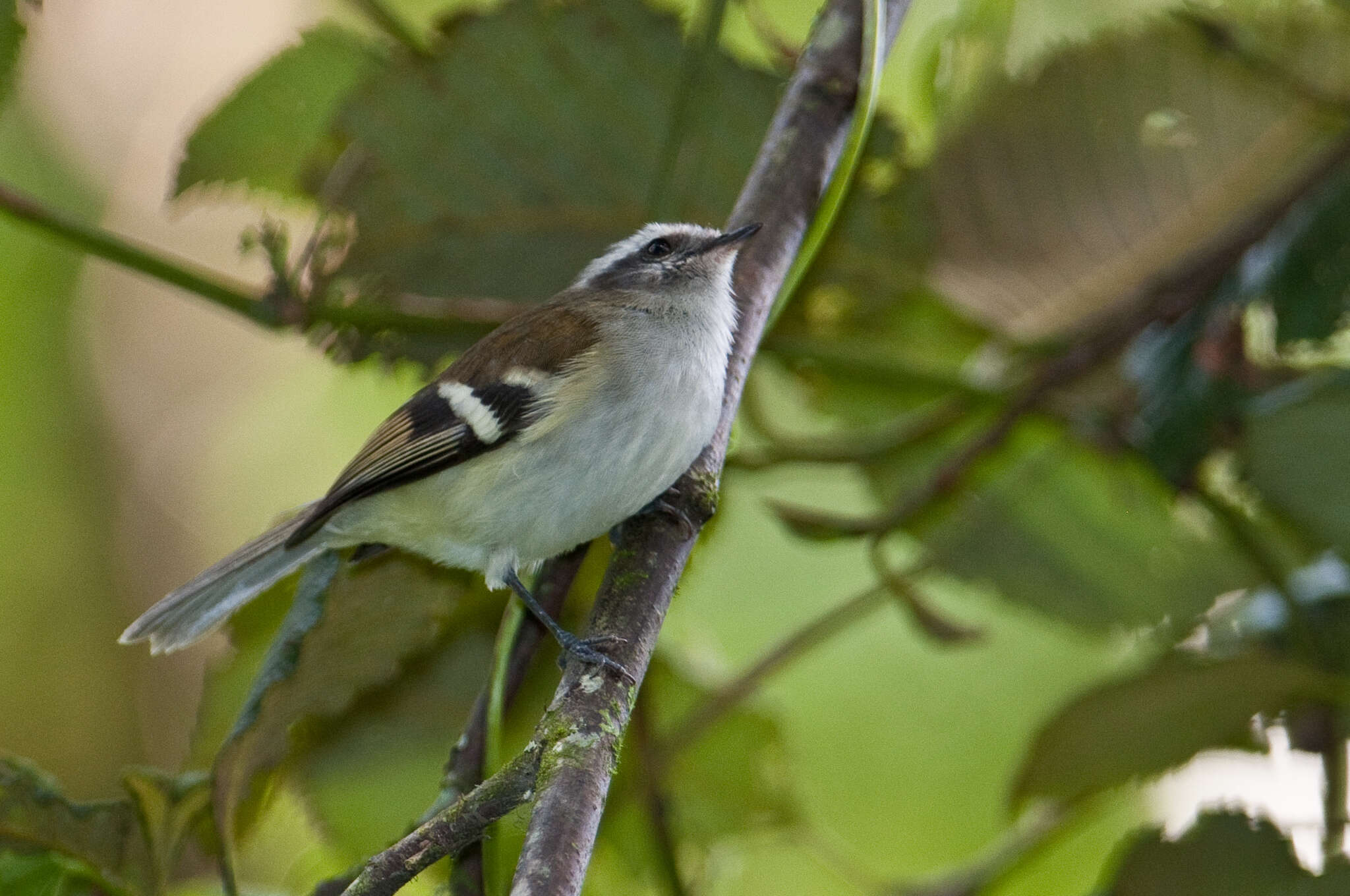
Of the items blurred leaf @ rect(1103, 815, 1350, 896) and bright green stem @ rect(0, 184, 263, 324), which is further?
bright green stem @ rect(0, 184, 263, 324)

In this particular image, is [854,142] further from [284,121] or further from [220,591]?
[220,591]

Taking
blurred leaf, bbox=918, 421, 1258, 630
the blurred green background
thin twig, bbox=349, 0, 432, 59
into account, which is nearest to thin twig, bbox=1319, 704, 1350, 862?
the blurred green background

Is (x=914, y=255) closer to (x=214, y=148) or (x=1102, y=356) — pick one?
(x=1102, y=356)

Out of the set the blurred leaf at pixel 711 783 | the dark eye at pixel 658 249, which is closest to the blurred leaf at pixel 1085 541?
the blurred leaf at pixel 711 783

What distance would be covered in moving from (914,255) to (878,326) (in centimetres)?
29

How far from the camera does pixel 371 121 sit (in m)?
2.73

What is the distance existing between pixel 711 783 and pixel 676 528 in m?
1.08

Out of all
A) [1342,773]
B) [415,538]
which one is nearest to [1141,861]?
[1342,773]

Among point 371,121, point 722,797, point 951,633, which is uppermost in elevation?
point 371,121

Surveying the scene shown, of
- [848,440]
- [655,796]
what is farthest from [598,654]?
[848,440]

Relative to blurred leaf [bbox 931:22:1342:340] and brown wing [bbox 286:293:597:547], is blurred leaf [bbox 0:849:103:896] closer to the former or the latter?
brown wing [bbox 286:293:597:547]

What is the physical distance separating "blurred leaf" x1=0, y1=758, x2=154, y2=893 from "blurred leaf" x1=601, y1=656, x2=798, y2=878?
3.71 feet

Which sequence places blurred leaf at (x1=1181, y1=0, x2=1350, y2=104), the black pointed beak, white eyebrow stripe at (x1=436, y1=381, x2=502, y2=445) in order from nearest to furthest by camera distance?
the black pointed beak
white eyebrow stripe at (x1=436, y1=381, x2=502, y2=445)
blurred leaf at (x1=1181, y1=0, x2=1350, y2=104)

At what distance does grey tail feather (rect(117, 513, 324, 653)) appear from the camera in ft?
8.10
